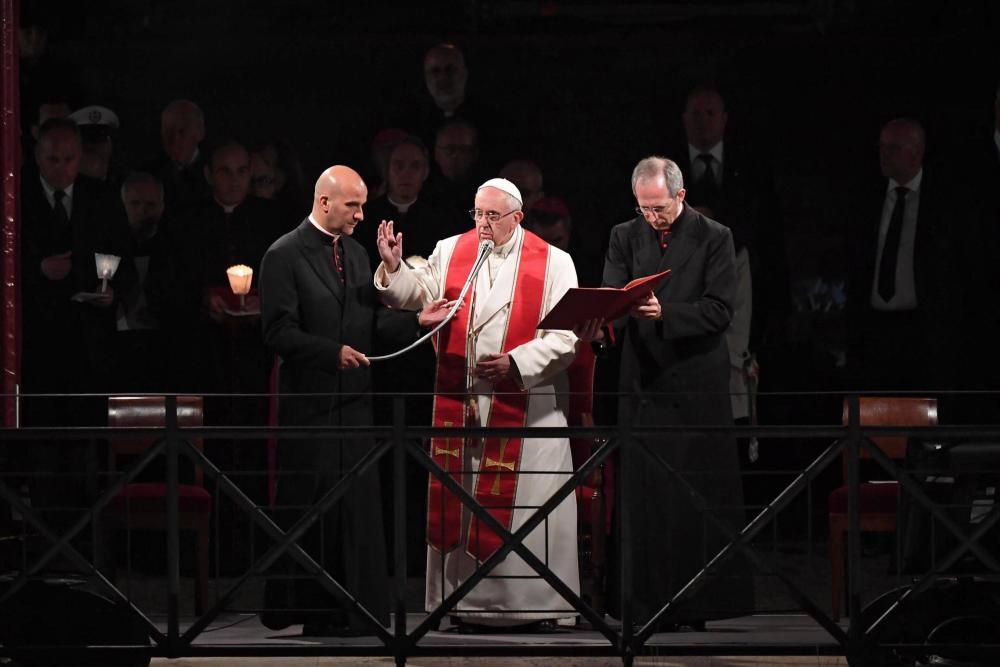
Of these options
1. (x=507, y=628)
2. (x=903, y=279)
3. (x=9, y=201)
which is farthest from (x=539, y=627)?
(x=9, y=201)

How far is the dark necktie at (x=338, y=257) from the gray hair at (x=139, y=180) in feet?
5.96

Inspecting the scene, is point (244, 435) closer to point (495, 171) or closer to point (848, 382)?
point (495, 171)

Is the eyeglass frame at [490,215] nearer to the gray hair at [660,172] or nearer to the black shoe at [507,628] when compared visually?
the gray hair at [660,172]

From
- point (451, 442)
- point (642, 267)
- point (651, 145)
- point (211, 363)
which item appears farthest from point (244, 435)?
point (651, 145)

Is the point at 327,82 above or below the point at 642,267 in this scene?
above

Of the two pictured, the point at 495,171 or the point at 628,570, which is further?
the point at 495,171

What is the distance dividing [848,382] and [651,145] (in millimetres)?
1506

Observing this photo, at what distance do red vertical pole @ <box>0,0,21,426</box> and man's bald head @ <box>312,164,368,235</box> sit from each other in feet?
5.72

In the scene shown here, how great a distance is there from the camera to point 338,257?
6816 mm

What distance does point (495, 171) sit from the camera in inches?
326

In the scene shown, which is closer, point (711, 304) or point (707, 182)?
point (711, 304)

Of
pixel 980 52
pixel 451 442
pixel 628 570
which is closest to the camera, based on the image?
pixel 628 570

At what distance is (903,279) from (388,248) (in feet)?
9.56

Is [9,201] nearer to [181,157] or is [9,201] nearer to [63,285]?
[63,285]
